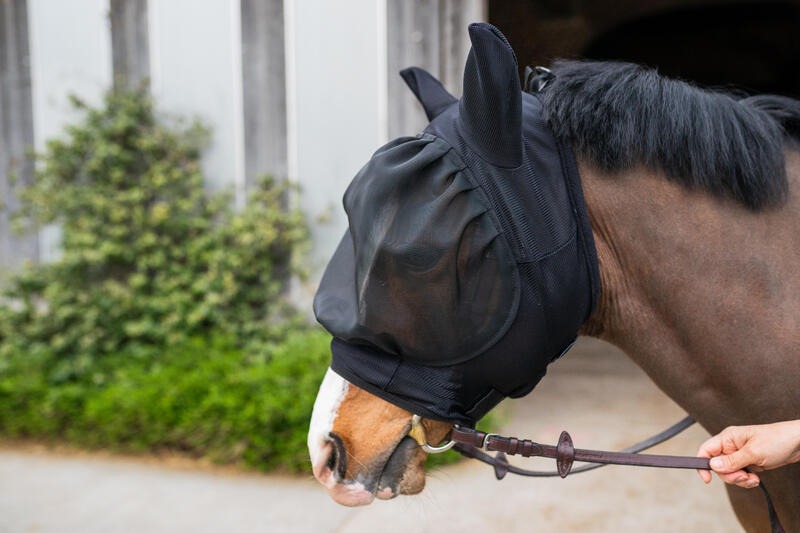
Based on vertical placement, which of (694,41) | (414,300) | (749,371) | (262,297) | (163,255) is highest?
(694,41)

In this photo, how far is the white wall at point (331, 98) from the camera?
13.1 ft

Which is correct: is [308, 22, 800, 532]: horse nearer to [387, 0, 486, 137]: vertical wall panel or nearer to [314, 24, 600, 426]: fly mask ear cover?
[314, 24, 600, 426]: fly mask ear cover

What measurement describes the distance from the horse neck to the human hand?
0.12 m

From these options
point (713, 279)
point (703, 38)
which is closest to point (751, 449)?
point (713, 279)

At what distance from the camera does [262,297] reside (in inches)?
169

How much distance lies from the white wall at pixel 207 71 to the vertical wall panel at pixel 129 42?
0.23 ft

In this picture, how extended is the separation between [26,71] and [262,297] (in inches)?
99.4

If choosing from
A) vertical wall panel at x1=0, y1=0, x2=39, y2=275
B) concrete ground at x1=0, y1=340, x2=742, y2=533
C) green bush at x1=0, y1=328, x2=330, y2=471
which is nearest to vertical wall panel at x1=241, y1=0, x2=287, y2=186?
green bush at x1=0, y1=328, x2=330, y2=471

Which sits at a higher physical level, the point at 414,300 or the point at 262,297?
the point at 414,300

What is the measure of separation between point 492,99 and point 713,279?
0.49 meters

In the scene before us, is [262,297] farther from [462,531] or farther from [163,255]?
[462,531]

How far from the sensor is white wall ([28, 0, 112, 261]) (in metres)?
4.44


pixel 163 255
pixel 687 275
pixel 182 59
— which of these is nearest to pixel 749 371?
pixel 687 275

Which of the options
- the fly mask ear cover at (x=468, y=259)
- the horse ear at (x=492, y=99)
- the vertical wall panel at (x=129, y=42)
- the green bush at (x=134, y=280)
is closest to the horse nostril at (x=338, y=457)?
the fly mask ear cover at (x=468, y=259)
